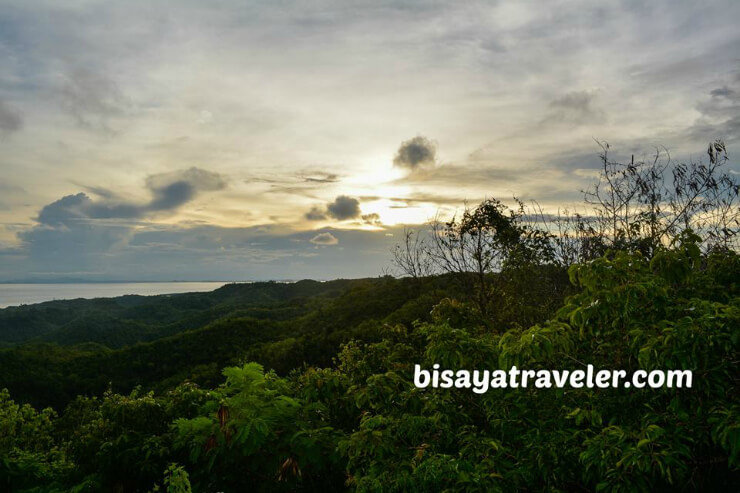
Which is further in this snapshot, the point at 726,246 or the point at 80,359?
the point at 80,359

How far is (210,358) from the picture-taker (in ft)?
207

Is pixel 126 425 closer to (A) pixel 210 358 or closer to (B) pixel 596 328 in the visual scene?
(B) pixel 596 328

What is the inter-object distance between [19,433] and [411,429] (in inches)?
827

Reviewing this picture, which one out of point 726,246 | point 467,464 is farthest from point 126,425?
point 726,246

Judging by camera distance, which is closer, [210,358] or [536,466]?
[536,466]

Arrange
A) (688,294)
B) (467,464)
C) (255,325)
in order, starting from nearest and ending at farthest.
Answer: (467,464) → (688,294) → (255,325)

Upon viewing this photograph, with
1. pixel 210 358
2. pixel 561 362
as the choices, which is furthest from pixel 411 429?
pixel 210 358

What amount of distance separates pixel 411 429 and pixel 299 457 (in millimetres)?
2377

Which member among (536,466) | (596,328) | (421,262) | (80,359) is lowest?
(80,359)

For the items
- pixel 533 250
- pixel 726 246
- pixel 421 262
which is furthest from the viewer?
pixel 421 262

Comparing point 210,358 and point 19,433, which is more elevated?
point 19,433

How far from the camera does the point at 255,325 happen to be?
75.2m

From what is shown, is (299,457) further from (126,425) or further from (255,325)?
(255,325)

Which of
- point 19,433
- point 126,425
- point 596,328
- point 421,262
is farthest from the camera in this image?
point 19,433
